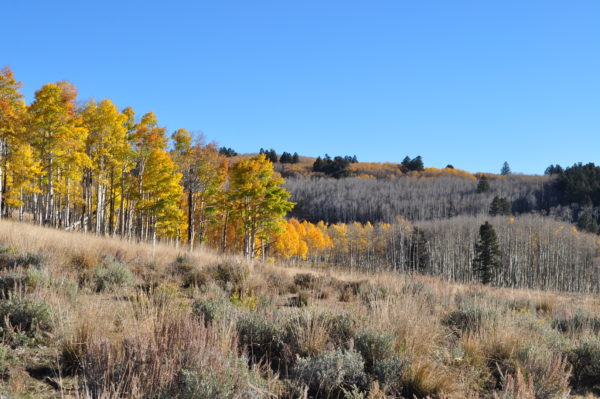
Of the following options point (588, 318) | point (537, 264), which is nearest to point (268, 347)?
point (588, 318)

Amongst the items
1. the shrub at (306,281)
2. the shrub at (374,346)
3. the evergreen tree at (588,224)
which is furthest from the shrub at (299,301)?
the evergreen tree at (588,224)

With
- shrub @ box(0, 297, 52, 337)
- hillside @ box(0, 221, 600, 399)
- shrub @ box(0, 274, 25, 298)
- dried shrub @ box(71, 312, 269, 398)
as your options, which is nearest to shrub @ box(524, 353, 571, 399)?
hillside @ box(0, 221, 600, 399)

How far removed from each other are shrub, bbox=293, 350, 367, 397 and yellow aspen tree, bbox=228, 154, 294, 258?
1054 inches

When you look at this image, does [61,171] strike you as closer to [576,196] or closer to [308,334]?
[308,334]

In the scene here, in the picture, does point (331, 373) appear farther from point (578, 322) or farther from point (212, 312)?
point (578, 322)

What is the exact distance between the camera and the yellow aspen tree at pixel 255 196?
31.2 metres

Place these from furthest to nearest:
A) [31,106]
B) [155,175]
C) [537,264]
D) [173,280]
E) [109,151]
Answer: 1. [537,264]
2. [155,175]
3. [109,151]
4. [31,106]
5. [173,280]

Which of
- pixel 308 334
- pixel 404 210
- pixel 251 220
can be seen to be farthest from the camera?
pixel 404 210

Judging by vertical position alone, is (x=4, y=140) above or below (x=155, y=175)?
above

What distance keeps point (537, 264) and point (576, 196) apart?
6074 cm

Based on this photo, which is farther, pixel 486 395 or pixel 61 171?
pixel 61 171

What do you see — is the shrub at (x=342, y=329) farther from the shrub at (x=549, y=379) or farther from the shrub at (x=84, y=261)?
the shrub at (x=84, y=261)

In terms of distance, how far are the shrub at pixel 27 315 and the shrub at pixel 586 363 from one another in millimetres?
7356

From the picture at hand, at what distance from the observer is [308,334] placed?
16.8 ft
